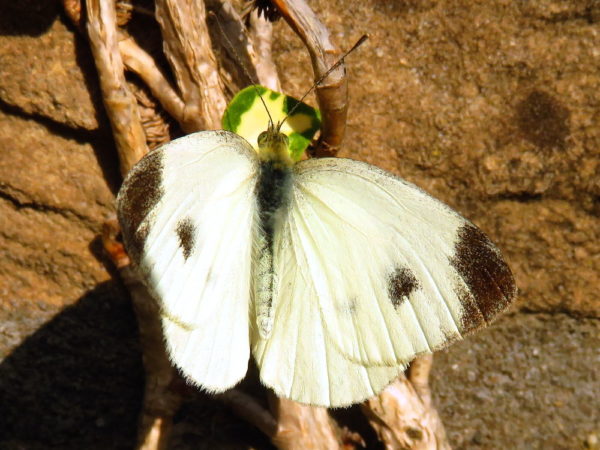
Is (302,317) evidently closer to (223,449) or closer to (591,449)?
(223,449)

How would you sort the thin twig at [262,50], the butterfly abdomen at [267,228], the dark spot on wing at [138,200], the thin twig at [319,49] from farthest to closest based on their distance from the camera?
the thin twig at [262,50]
the thin twig at [319,49]
the butterfly abdomen at [267,228]
the dark spot on wing at [138,200]

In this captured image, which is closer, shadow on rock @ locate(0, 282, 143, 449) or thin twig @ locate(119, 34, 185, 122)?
thin twig @ locate(119, 34, 185, 122)

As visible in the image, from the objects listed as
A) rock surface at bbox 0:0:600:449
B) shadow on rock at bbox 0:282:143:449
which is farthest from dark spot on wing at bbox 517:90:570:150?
shadow on rock at bbox 0:282:143:449

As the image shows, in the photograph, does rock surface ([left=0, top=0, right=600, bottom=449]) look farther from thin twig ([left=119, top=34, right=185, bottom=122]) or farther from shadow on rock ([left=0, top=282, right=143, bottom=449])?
thin twig ([left=119, top=34, right=185, bottom=122])

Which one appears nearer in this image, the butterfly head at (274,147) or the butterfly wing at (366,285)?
the butterfly wing at (366,285)

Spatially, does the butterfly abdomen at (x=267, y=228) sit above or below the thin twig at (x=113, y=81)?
below

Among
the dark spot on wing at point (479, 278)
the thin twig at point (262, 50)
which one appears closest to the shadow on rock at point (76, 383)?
A: the thin twig at point (262, 50)

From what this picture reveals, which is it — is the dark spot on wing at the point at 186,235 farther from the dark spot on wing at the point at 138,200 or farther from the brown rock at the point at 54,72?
the brown rock at the point at 54,72

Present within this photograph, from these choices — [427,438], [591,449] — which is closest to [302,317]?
[427,438]

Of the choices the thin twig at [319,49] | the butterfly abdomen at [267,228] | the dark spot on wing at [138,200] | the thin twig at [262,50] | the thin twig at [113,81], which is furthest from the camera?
the thin twig at [262,50]
